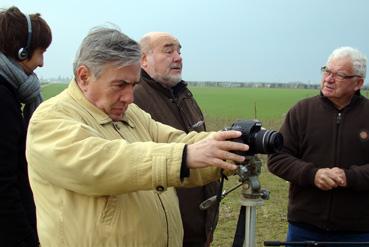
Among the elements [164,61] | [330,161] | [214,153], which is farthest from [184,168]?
[330,161]

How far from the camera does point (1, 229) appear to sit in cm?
272

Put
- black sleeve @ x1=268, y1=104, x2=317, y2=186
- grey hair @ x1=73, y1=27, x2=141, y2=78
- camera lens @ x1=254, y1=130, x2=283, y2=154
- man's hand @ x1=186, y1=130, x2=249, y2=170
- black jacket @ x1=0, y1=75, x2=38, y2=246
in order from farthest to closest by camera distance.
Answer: black sleeve @ x1=268, y1=104, x2=317, y2=186
black jacket @ x1=0, y1=75, x2=38, y2=246
grey hair @ x1=73, y1=27, x2=141, y2=78
camera lens @ x1=254, y1=130, x2=283, y2=154
man's hand @ x1=186, y1=130, x2=249, y2=170

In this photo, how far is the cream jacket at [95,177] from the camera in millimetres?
1832

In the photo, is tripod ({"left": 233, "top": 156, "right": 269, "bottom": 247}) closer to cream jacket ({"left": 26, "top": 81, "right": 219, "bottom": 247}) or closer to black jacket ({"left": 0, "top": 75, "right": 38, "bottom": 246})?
cream jacket ({"left": 26, "top": 81, "right": 219, "bottom": 247})

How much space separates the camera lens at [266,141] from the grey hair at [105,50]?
0.67 metres

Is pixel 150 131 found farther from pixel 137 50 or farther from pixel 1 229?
pixel 1 229

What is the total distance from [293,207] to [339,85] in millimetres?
1084

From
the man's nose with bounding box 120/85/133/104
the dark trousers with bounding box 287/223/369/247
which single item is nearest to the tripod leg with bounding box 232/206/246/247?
the man's nose with bounding box 120/85/133/104

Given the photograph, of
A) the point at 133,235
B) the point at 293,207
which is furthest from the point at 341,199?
the point at 133,235

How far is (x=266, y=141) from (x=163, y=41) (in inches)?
80.5

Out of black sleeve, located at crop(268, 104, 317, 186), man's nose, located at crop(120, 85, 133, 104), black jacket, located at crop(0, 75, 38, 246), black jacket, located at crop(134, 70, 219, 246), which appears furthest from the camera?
black sleeve, located at crop(268, 104, 317, 186)

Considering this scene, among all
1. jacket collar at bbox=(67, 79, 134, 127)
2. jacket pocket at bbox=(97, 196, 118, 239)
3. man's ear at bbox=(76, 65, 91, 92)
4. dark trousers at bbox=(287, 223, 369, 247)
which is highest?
man's ear at bbox=(76, 65, 91, 92)

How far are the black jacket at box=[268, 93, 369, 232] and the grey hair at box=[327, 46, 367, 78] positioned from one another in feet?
0.75

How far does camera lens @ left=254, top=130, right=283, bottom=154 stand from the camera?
6.30 ft
